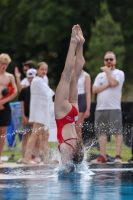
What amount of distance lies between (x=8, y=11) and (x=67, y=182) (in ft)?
135

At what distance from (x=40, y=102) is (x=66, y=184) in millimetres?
4919

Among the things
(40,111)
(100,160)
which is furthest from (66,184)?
(40,111)

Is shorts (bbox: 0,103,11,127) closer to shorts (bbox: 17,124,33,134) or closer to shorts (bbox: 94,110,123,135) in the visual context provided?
shorts (bbox: 17,124,33,134)

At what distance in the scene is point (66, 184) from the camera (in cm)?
947

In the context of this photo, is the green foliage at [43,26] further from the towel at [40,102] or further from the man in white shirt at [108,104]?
the towel at [40,102]

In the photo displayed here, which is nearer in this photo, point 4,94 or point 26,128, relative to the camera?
point 4,94

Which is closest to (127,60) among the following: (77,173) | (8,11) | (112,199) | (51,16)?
(51,16)

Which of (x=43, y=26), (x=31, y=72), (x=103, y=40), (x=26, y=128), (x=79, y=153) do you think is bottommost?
(x=79, y=153)

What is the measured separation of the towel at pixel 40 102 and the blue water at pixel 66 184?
6.24 feet

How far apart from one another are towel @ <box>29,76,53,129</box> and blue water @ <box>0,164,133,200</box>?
1.90 meters

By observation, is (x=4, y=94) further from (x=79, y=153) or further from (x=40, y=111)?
(x=79, y=153)

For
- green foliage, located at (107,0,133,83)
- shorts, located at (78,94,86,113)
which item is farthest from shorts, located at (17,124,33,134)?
green foliage, located at (107,0,133,83)

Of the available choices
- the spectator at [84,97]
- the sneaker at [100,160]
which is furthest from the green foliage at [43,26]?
the sneaker at [100,160]

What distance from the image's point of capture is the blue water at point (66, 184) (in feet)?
27.0
